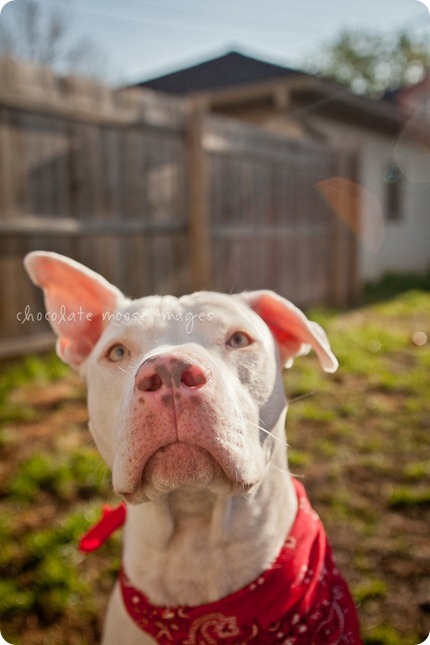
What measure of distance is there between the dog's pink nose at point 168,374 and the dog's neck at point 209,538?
13.6 inches

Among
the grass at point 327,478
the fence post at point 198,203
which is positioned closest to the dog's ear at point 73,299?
the grass at point 327,478

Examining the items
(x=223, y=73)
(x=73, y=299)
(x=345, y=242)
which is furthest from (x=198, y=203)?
(x=73, y=299)

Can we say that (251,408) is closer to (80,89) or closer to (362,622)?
(362,622)

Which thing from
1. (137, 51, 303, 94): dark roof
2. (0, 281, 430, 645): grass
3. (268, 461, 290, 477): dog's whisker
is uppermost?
(137, 51, 303, 94): dark roof

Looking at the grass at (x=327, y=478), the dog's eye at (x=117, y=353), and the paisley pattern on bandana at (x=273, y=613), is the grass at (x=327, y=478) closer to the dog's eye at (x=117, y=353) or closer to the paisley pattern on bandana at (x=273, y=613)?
the paisley pattern on bandana at (x=273, y=613)

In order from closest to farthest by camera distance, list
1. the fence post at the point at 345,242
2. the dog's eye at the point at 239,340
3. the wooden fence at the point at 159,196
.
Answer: the dog's eye at the point at 239,340
the wooden fence at the point at 159,196
the fence post at the point at 345,242

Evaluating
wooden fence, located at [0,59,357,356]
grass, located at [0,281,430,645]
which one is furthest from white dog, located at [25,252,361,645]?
wooden fence, located at [0,59,357,356]

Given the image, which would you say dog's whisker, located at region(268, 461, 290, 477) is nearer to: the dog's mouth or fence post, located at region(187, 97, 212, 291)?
the dog's mouth

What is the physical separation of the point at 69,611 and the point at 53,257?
138cm

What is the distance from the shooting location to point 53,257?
1083 mm

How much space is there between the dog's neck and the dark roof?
31.5 inches

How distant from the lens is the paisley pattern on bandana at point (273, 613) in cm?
118

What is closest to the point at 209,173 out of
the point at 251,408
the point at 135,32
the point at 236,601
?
the point at 135,32

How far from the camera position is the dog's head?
90 centimetres
